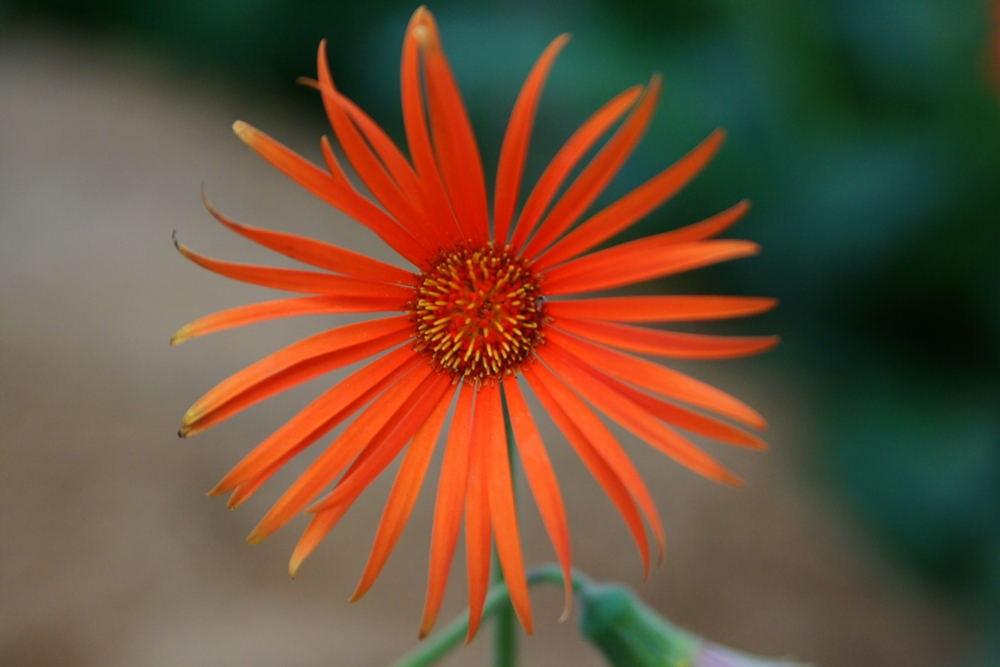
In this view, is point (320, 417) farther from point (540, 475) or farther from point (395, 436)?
point (540, 475)

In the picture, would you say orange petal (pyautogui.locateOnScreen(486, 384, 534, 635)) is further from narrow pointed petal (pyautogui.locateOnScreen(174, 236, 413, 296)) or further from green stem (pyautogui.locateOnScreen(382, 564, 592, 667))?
narrow pointed petal (pyautogui.locateOnScreen(174, 236, 413, 296))

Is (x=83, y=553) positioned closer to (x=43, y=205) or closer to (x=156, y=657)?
(x=156, y=657)

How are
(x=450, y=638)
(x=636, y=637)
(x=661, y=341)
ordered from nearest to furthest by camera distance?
(x=661, y=341) → (x=450, y=638) → (x=636, y=637)

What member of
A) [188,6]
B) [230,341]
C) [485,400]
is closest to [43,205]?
[230,341]

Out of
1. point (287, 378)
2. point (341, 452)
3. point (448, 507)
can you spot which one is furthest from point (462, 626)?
point (287, 378)

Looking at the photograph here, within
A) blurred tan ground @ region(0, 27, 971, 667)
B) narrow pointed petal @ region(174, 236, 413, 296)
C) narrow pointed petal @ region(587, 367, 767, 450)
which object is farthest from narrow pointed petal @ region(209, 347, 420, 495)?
blurred tan ground @ region(0, 27, 971, 667)
